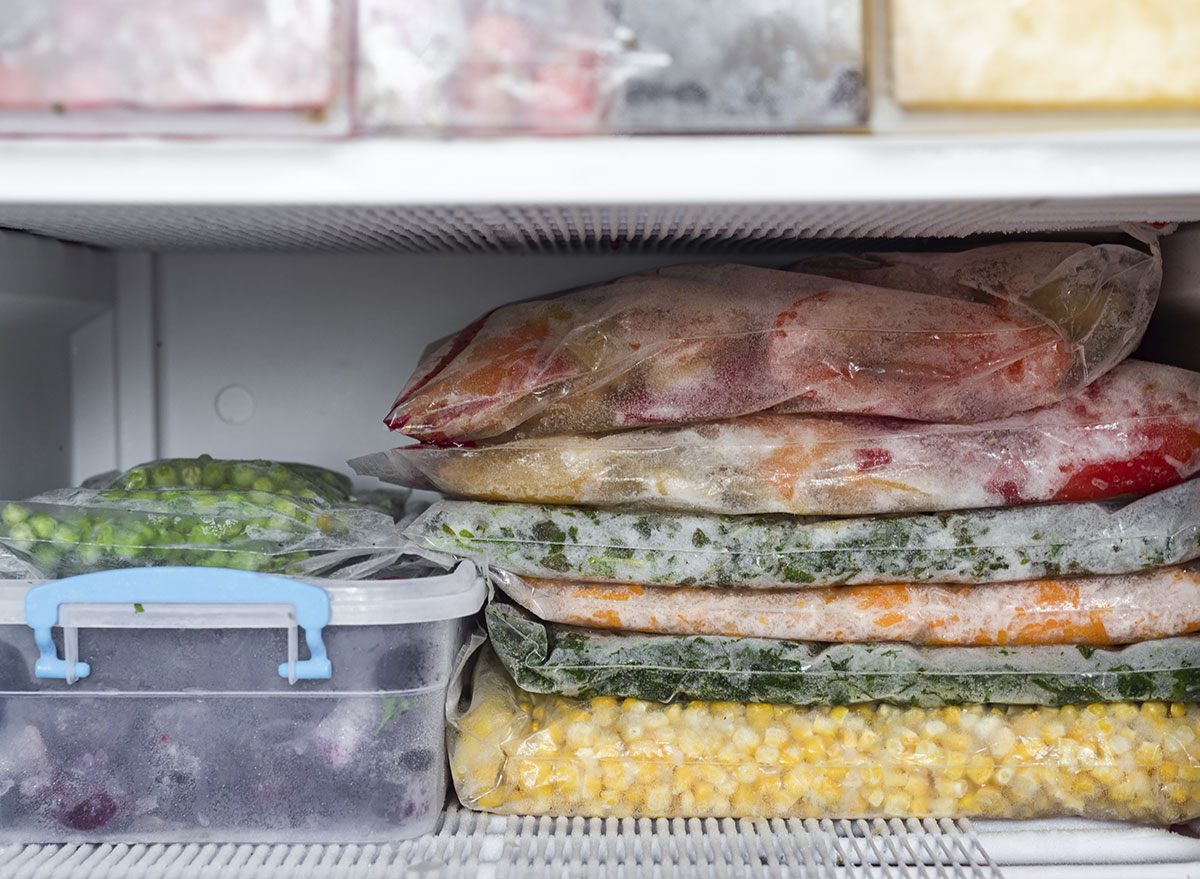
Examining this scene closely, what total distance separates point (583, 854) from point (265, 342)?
0.64 m

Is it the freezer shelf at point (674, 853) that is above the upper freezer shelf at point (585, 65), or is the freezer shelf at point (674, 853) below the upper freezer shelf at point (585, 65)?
below

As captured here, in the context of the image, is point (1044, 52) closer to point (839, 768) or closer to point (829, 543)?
point (829, 543)

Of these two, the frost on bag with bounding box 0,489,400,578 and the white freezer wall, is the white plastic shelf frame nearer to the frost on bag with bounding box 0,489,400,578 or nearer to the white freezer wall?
the frost on bag with bounding box 0,489,400,578

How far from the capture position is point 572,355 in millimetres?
792

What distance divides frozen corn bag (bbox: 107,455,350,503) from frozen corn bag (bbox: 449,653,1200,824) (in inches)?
9.9

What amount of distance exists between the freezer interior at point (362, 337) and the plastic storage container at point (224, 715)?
2 cm

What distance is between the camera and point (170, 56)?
536 millimetres

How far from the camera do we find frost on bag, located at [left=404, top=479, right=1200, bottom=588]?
2.51ft

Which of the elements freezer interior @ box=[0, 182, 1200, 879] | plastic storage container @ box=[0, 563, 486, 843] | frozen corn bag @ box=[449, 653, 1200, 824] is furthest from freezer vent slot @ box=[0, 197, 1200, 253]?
frozen corn bag @ box=[449, 653, 1200, 824]

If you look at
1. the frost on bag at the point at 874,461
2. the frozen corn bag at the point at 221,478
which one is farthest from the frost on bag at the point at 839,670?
the frozen corn bag at the point at 221,478

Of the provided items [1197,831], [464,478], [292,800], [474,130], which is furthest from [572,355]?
[1197,831]

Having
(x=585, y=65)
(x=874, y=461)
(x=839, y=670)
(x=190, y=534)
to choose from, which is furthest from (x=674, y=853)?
(x=585, y=65)

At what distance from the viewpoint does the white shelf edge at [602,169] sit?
0.55m

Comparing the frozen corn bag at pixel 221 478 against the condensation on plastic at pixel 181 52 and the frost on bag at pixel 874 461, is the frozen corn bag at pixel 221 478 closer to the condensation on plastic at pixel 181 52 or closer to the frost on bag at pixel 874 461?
the frost on bag at pixel 874 461
